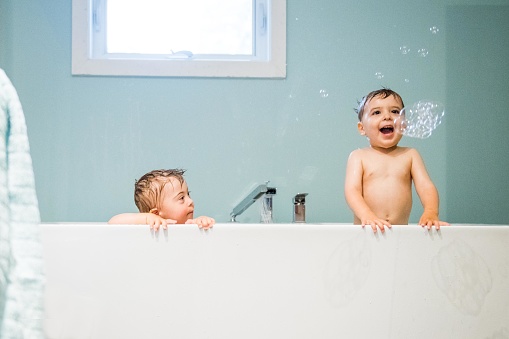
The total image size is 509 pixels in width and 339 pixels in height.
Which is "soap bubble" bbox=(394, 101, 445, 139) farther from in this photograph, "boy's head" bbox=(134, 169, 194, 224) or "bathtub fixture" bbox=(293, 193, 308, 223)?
"boy's head" bbox=(134, 169, 194, 224)

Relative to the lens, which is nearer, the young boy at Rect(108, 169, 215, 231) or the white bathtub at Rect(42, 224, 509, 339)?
the white bathtub at Rect(42, 224, 509, 339)

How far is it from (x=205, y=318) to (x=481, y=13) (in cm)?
182

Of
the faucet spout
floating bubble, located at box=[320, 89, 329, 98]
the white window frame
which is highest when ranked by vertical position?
the white window frame

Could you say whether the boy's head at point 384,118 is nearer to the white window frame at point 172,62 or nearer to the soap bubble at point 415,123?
the soap bubble at point 415,123

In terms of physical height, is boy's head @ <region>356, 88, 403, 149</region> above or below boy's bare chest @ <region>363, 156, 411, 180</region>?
above

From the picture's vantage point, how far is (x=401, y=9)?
2578 millimetres

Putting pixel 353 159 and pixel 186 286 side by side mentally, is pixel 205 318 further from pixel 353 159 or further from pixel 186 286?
pixel 353 159

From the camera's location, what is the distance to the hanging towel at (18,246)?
2.89 ft

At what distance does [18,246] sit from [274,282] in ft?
2.11

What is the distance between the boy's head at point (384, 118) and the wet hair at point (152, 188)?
598 mm

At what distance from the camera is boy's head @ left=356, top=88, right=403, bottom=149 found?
77.1 inches

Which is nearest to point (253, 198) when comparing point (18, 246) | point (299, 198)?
point (299, 198)

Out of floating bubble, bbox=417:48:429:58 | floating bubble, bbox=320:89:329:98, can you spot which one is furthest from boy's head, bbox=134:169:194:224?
floating bubble, bbox=417:48:429:58

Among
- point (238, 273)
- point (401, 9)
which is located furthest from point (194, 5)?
point (238, 273)
